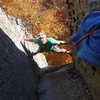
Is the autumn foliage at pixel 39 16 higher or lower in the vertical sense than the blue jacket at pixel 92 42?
lower

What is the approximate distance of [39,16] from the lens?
106 ft

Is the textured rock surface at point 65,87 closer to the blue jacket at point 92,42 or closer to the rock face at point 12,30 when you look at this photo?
the rock face at point 12,30

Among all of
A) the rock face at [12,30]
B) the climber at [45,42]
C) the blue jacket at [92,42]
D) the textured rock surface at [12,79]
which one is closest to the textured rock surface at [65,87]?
the textured rock surface at [12,79]

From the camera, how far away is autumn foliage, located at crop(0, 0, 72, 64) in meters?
29.9

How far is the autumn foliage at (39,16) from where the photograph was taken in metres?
29.9

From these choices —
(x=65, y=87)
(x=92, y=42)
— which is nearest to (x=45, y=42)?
(x=65, y=87)

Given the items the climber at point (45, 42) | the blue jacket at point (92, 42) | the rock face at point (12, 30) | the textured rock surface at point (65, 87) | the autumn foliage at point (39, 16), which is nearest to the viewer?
the blue jacket at point (92, 42)

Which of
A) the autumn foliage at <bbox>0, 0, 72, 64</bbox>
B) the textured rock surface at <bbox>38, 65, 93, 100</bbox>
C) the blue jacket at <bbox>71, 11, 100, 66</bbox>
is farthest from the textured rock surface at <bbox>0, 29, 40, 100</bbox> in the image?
the autumn foliage at <bbox>0, 0, 72, 64</bbox>

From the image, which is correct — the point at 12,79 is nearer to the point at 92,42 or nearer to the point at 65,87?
the point at 65,87

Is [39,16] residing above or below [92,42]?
below

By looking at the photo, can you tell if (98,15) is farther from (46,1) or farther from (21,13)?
(46,1)

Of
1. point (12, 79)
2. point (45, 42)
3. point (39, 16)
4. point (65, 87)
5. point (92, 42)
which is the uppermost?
point (92, 42)

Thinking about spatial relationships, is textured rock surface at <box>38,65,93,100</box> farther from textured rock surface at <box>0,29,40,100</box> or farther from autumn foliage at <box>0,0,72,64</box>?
autumn foliage at <box>0,0,72,64</box>

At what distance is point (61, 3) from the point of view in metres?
37.5
